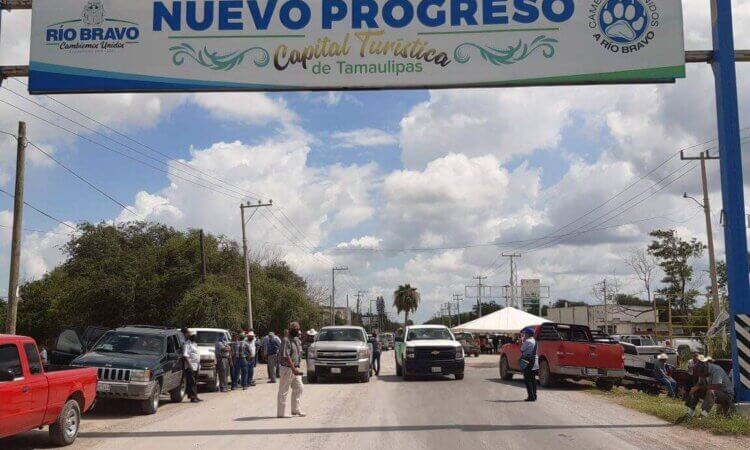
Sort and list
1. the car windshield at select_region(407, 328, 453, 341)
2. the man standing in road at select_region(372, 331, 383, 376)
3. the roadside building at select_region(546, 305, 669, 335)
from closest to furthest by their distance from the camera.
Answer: the car windshield at select_region(407, 328, 453, 341) → the man standing in road at select_region(372, 331, 383, 376) → the roadside building at select_region(546, 305, 669, 335)

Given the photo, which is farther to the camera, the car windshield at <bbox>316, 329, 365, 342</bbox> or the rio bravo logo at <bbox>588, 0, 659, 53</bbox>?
the car windshield at <bbox>316, 329, 365, 342</bbox>

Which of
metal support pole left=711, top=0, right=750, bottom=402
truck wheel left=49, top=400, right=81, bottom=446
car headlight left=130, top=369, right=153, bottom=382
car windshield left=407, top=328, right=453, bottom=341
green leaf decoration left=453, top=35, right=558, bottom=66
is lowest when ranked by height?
truck wheel left=49, top=400, right=81, bottom=446

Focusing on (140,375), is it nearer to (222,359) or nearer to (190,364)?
(190,364)

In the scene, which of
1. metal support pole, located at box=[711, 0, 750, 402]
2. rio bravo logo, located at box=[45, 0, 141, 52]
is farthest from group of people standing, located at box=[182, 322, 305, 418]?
metal support pole, located at box=[711, 0, 750, 402]

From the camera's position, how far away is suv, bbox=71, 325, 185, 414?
46.2 ft

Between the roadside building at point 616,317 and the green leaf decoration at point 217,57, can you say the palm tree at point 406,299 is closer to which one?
the roadside building at point 616,317

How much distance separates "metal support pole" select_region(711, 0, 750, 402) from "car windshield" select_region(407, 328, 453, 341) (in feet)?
40.8

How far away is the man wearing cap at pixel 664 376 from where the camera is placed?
20344 millimetres

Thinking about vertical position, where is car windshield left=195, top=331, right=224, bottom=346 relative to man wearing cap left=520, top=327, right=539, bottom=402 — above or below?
above

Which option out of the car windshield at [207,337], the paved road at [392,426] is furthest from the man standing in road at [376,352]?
the paved road at [392,426]

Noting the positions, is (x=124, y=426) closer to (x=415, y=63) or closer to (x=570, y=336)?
(x=415, y=63)

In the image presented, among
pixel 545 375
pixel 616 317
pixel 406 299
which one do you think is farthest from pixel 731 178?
pixel 406 299

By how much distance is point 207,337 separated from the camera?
22375mm

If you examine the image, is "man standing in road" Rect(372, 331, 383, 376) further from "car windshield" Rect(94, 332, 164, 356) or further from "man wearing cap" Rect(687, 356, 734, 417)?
"man wearing cap" Rect(687, 356, 734, 417)
